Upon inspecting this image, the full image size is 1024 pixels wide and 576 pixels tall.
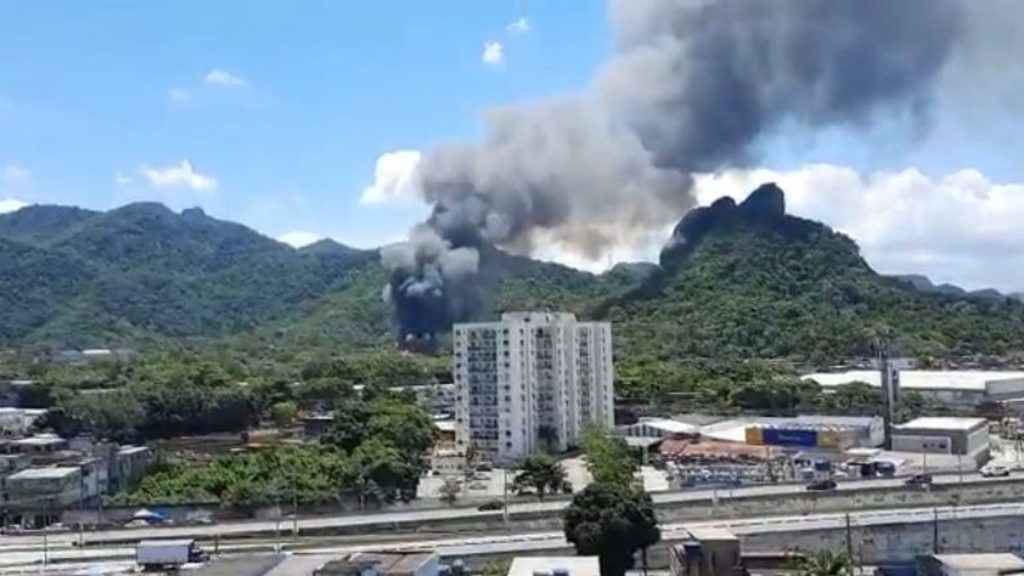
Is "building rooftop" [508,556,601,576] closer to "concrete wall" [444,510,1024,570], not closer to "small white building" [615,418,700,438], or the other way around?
"concrete wall" [444,510,1024,570]

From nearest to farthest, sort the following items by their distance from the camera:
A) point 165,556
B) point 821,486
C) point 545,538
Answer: point 165,556 < point 545,538 < point 821,486

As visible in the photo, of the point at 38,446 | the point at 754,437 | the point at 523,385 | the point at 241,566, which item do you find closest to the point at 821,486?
the point at 754,437

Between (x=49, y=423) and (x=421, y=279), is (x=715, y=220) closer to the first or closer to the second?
(x=421, y=279)

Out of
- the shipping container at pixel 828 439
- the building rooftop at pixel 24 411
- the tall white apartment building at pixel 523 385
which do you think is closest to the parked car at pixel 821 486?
the shipping container at pixel 828 439

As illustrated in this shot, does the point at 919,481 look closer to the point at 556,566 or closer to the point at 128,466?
the point at 556,566

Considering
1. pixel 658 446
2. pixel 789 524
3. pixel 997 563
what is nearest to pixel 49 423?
pixel 658 446

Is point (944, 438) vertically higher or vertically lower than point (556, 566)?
higher

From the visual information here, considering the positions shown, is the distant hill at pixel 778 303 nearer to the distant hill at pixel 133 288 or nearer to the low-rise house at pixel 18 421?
the low-rise house at pixel 18 421
